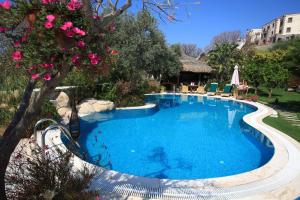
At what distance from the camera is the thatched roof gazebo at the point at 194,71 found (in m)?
28.5

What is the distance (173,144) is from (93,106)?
19.2 ft

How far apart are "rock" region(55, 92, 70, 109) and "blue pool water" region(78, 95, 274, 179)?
49.0 inches

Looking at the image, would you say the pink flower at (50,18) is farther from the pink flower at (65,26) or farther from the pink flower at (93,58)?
the pink flower at (93,58)

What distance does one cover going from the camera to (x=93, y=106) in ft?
43.8

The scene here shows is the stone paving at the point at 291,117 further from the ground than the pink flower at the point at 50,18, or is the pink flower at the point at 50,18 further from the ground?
the pink flower at the point at 50,18

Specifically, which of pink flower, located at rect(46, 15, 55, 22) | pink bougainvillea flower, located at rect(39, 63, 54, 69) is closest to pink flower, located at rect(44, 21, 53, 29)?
pink flower, located at rect(46, 15, 55, 22)

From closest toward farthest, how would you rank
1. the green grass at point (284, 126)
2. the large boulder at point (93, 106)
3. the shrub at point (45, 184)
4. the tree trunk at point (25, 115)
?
the tree trunk at point (25, 115), the shrub at point (45, 184), the green grass at point (284, 126), the large boulder at point (93, 106)

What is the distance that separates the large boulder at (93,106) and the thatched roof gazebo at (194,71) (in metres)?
15.5

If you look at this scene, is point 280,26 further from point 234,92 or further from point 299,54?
point 299,54

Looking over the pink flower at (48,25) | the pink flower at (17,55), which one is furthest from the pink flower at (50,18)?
the pink flower at (17,55)

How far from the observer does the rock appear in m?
11.3

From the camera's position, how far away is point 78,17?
217 cm

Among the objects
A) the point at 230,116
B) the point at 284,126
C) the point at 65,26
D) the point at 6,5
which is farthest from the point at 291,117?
the point at 6,5

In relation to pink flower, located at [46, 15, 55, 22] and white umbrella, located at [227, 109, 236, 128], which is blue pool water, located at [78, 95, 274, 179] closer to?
white umbrella, located at [227, 109, 236, 128]
